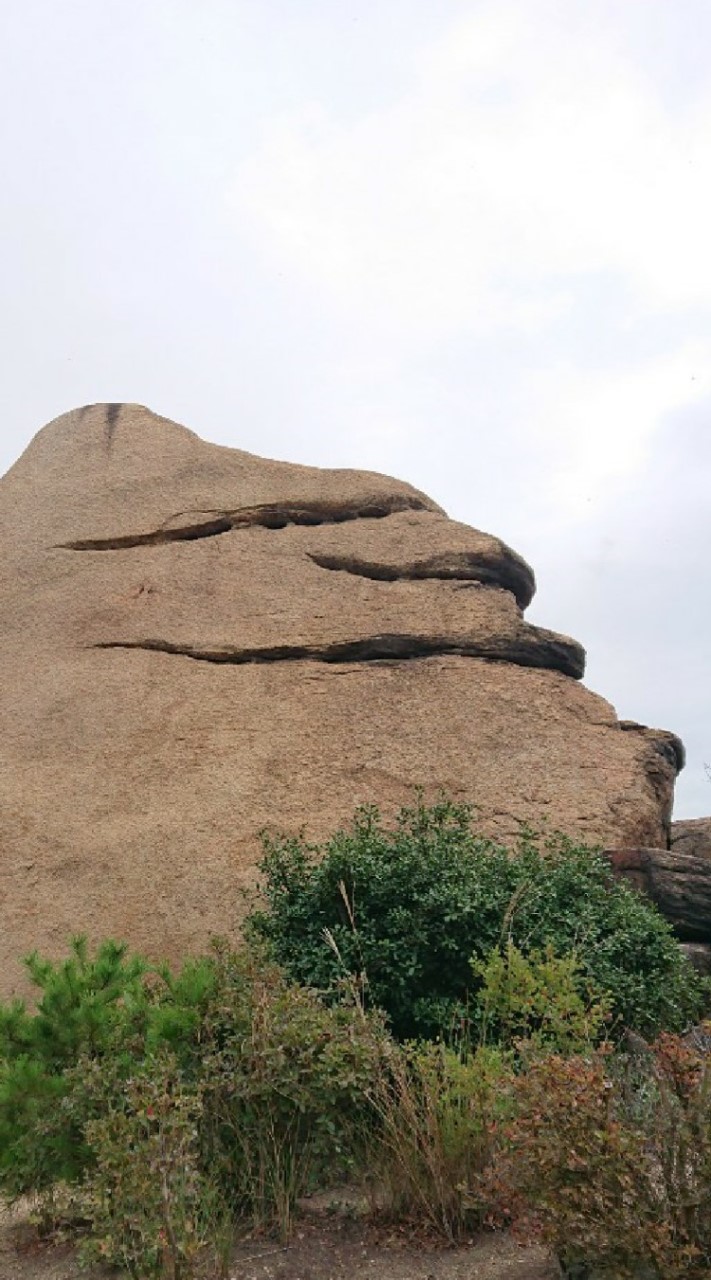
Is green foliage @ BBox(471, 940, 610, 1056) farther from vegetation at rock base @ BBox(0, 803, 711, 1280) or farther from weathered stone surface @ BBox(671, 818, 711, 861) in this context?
weathered stone surface @ BBox(671, 818, 711, 861)

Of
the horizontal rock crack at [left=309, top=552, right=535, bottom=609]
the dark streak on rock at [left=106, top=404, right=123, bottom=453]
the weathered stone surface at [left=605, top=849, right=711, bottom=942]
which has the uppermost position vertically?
the dark streak on rock at [left=106, top=404, right=123, bottom=453]

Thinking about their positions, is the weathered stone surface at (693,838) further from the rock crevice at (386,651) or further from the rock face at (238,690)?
the rock crevice at (386,651)

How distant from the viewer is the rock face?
31.0ft

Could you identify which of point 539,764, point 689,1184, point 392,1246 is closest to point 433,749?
point 539,764

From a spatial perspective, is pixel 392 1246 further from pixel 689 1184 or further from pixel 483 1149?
pixel 689 1184

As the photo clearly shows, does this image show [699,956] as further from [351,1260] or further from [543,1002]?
[351,1260]

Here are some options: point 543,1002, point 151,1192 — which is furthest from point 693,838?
point 151,1192

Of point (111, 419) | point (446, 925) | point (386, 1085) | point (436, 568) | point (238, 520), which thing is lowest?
point (386, 1085)

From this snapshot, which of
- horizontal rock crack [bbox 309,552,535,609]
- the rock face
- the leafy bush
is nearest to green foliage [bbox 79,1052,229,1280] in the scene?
the leafy bush

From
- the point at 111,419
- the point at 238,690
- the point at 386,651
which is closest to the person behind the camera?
the point at 238,690

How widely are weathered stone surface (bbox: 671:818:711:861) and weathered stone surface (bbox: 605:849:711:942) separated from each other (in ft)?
11.8

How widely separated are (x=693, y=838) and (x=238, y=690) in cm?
530

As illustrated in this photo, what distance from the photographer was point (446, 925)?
6508 mm

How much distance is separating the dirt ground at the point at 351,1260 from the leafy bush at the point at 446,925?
1446mm
